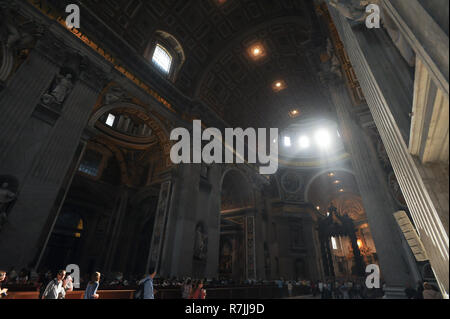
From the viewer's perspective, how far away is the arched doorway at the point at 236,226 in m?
14.0

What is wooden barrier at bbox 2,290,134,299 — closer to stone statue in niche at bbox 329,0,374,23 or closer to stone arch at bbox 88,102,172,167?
stone arch at bbox 88,102,172,167

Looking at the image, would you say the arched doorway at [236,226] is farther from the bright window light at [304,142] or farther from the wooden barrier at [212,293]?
the bright window light at [304,142]

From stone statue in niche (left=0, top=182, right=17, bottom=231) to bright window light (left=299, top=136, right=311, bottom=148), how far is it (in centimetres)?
2203

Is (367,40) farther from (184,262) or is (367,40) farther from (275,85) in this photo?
(275,85)

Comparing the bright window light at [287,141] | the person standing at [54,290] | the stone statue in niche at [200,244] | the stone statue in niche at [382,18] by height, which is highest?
the bright window light at [287,141]

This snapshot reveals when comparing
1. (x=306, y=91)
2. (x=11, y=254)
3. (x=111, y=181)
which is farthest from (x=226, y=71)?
(x=11, y=254)

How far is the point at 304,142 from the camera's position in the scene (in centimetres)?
2259

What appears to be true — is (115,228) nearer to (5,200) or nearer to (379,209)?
(5,200)

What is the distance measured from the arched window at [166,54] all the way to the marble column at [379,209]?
29.7ft

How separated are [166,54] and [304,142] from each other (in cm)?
1643

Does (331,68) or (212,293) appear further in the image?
(331,68)

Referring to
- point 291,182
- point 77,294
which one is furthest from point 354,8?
point 291,182

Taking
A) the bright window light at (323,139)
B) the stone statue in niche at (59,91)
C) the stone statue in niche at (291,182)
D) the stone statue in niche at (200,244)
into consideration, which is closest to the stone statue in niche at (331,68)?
the stone statue in niche at (200,244)

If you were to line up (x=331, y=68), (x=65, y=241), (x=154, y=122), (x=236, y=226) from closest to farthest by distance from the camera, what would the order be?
(x=331, y=68) < (x=154, y=122) < (x=65, y=241) < (x=236, y=226)
